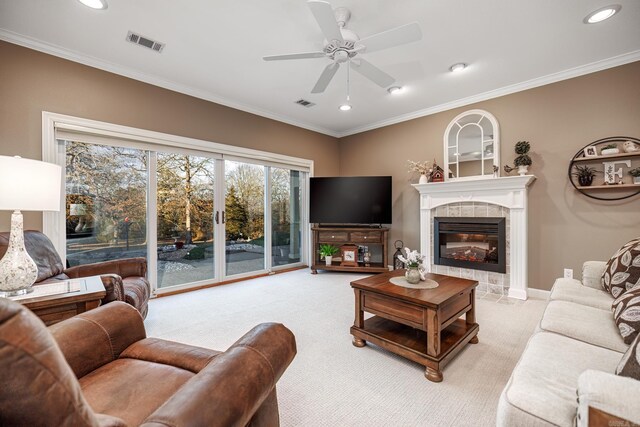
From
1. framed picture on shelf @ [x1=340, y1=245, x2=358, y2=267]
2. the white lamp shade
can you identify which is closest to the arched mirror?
framed picture on shelf @ [x1=340, y1=245, x2=358, y2=267]

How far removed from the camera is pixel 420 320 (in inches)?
77.4

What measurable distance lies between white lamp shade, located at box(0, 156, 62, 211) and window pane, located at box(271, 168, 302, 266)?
3.31 m

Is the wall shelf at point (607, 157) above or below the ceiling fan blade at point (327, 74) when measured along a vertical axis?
below

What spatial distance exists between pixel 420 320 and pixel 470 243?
2521 mm

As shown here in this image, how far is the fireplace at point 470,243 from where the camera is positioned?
144 inches

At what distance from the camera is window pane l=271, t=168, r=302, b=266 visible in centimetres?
493

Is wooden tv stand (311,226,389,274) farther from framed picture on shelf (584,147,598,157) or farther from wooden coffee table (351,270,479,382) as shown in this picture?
framed picture on shelf (584,147,598,157)

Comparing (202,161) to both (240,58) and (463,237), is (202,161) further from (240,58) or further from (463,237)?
(463,237)

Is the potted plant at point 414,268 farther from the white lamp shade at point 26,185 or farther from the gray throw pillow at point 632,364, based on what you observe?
the white lamp shade at point 26,185

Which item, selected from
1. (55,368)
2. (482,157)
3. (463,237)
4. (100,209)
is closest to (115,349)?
(55,368)

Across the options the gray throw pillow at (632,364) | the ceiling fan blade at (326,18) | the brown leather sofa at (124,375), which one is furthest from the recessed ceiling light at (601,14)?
the brown leather sofa at (124,375)

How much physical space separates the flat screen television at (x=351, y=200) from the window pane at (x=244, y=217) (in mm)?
967

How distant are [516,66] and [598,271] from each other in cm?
235

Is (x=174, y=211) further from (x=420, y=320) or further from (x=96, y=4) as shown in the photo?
(x=420, y=320)
